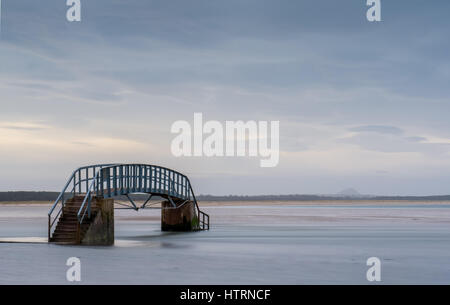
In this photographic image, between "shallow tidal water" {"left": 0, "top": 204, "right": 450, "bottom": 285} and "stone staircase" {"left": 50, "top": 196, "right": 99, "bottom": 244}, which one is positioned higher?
"stone staircase" {"left": 50, "top": 196, "right": 99, "bottom": 244}

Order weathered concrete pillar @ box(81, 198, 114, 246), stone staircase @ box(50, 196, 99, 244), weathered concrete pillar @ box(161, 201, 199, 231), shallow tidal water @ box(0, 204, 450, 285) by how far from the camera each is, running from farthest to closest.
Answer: weathered concrete pillar @ box(161, 201, 199, 231), weathered concrete pillar @ box(81, 198, 114, 246), stone staircase @ box(50, 196, 99, 244), shallow tidal water @ box(0, 204, 450, 285)

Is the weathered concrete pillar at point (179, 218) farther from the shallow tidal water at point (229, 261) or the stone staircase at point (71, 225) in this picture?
the stone staircase at point (71, 225)

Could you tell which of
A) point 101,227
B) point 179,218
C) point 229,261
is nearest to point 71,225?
point 101,227

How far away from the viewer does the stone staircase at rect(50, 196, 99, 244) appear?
96.7 feet

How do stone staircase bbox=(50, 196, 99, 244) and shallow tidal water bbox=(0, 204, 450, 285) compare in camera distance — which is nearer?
shallow tidal water bbox=(0, 204, 450, 285)

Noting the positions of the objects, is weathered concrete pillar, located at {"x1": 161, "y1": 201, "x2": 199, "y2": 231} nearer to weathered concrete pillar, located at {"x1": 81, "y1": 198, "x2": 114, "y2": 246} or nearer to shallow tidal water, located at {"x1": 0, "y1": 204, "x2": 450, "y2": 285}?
shallow tidal water, located at {"x1": 0, "y1": 204, "x2": 450, "y2": 285}

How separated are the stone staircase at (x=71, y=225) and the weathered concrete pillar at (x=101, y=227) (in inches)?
6.9

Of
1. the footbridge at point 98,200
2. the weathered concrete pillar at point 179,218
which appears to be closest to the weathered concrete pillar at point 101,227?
the footbridge at point 98,200

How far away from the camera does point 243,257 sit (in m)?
27.3

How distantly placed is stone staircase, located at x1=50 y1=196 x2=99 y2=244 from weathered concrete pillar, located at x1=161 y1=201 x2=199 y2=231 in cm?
1314

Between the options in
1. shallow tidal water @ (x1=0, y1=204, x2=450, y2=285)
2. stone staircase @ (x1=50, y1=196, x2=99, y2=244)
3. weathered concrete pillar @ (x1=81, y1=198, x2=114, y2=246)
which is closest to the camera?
shallow tidal water @ (x1=0, y1=204, x2=450, y2=285)

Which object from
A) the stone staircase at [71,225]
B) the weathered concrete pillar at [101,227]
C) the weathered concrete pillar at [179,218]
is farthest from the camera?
the weathered concrete pillar at [179,218]

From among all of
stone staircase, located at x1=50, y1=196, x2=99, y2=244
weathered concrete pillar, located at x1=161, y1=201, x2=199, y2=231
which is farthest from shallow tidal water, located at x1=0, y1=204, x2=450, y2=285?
weathered concrete pillar, located at x1=161, y1=201, x2=199, y2=231

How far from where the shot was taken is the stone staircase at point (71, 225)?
2947 centimetres
